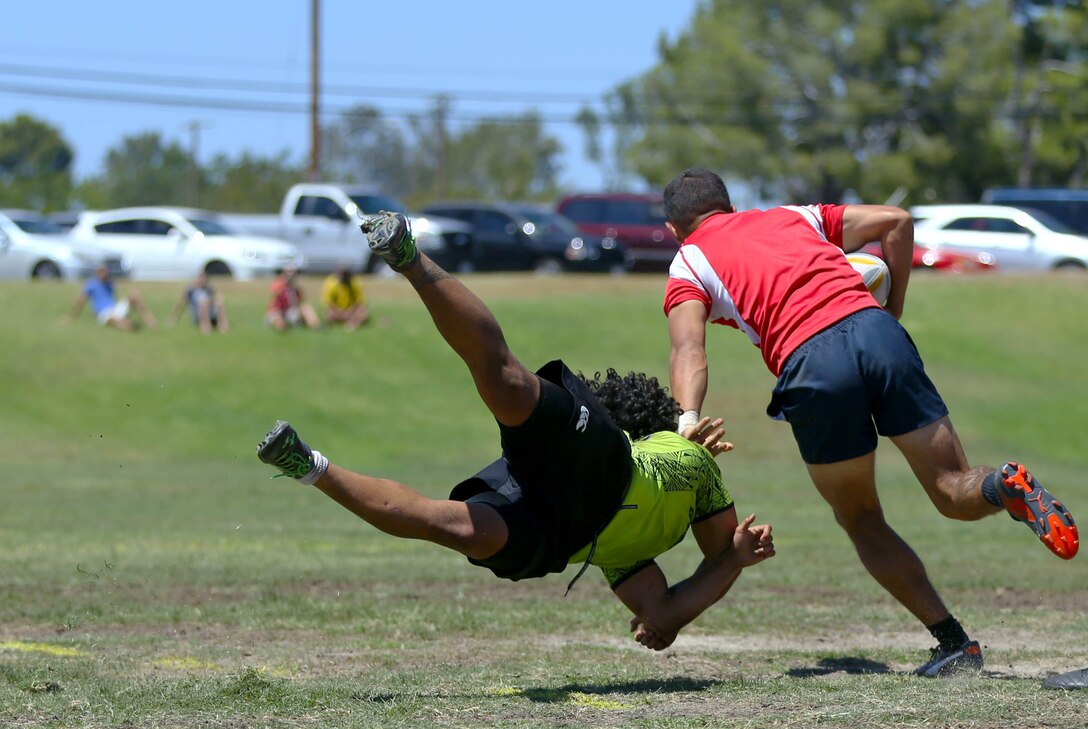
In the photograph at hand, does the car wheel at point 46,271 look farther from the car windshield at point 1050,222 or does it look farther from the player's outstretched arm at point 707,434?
the player's outstretched arm at point 707,434

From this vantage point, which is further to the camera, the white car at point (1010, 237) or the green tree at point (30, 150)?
the green tree at point (30, 150)

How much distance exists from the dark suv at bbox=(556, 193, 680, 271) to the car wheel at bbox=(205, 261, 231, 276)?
9252mm

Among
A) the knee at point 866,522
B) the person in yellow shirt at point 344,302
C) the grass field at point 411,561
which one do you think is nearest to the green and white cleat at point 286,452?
the grass field at point 411,561

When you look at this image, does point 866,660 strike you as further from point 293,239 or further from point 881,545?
point 293,239

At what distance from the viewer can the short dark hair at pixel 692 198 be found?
21.3 ft

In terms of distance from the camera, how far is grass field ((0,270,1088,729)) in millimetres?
5578

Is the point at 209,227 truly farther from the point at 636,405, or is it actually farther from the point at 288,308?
the point at 636,405

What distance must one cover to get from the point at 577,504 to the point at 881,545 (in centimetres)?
148

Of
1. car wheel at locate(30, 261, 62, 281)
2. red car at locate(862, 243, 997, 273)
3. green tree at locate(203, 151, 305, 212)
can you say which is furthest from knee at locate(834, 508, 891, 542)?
green tree at locate(203, 151, 305, 212)

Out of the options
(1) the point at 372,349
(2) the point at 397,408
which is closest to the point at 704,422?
(2) the point at 397,408

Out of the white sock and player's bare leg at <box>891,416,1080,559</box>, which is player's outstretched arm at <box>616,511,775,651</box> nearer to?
player's bare leg at <box>891,416,1080,559</box>

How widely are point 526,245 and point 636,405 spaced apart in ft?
89.4

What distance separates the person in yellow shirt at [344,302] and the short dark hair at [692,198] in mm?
19803

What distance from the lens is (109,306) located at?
26.0 metres
